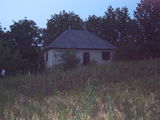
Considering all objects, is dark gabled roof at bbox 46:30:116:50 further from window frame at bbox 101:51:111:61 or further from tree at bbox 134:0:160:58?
tree at bbox 134:0:160:58

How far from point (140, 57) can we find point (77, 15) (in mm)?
30217

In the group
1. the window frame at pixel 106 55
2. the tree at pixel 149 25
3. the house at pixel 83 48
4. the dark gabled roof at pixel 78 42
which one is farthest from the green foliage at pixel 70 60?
the window frame at pixel 106 55

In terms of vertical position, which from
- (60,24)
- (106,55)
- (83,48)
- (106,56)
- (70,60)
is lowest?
(70,60)

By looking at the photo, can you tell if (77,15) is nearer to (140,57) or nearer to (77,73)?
(140,57)

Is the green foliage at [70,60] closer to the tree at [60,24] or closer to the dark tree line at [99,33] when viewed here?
the dark tree line at [99,33]

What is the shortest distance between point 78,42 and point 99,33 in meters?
11.6

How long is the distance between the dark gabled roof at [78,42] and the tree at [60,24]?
1132 centimetres

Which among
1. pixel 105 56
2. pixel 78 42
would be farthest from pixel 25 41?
pixel 105 56

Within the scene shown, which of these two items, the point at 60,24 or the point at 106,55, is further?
the point at 60,24

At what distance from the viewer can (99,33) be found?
194ft

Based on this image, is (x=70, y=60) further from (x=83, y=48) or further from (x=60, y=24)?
(x=60, y=24)

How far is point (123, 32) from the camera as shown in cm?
5669

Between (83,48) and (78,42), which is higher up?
(78,42)

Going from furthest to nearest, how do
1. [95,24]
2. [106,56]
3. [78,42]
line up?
[95,24], [106,56], [78,42]
